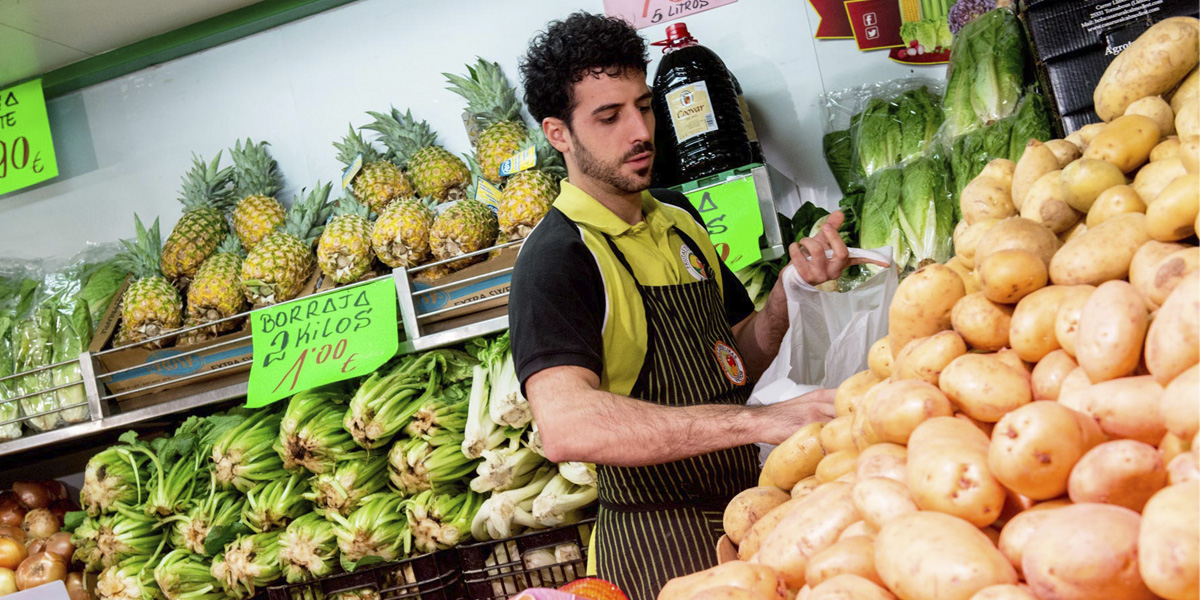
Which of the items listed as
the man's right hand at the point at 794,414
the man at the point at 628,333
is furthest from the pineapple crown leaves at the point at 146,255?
the man's right hand at the point at 794,414

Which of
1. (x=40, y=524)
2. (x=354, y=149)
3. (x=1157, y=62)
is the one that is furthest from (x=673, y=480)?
(x=40, y=524)

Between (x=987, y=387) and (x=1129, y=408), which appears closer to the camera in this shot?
(x=1129, y=408)

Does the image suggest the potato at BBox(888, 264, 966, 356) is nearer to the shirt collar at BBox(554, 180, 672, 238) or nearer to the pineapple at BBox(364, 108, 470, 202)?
the shirt collar at BBox(554, 180, 672, 238)

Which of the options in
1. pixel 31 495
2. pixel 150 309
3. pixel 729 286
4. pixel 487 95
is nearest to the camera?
pixel 729 286

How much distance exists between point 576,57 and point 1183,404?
1631 mm

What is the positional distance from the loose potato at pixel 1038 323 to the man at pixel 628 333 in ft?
1.70

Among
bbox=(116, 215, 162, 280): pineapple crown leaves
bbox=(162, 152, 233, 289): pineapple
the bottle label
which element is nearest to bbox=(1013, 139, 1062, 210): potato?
the bottle label

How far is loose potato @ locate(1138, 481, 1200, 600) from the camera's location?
670 mm

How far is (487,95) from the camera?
3.19 meters

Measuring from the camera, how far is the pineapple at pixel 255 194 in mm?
3295

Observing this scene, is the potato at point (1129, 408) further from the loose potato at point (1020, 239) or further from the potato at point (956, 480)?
the loose potato at point (1020, 239)

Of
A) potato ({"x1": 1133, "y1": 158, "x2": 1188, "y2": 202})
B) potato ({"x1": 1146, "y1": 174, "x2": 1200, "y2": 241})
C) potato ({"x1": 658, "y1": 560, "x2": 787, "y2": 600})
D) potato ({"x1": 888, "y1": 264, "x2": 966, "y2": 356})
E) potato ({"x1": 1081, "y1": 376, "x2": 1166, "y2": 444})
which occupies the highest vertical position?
potato ({"x1": 1133, "y1": 158, "x2": 1188, "y2": 202})

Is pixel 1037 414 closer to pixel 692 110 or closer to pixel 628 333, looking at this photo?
pixel 628 333

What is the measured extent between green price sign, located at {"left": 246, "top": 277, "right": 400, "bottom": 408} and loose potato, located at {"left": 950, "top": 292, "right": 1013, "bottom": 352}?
1.78 m
